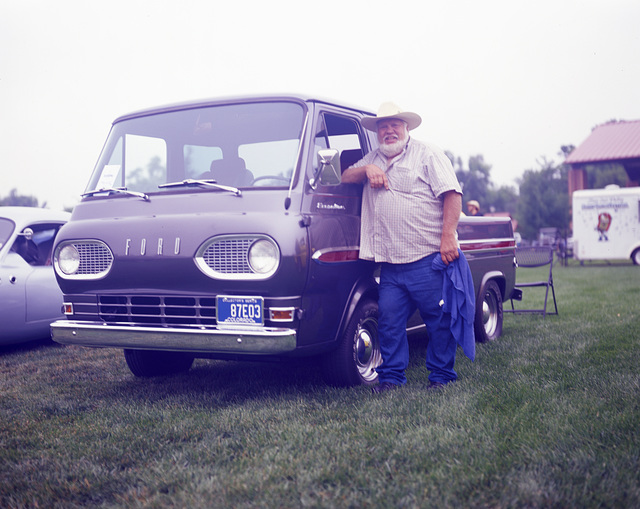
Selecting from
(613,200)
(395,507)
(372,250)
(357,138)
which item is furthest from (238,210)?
(613,200)

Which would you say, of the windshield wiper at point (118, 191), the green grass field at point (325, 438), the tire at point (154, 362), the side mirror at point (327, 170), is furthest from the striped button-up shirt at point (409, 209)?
the tire at point (154, 362)

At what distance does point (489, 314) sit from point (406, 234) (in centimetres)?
280

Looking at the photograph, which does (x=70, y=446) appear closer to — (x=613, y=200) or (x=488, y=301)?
(x=488, y=301)

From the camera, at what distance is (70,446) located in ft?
12.6

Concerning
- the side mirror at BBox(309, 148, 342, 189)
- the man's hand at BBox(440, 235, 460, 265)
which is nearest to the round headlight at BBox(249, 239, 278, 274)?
the side mirror at BBox(309, 148, 342, 189)

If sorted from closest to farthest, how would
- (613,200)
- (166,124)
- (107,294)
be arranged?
(107,294), (166,124), (613,200)

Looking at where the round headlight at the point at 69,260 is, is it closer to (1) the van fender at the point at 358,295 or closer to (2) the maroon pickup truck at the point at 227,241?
(2) the maroon pickup truck at the point at 227,241

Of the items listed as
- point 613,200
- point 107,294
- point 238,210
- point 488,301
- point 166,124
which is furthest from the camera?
point 613,200

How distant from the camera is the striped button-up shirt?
4.86m

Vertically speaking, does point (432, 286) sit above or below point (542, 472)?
above

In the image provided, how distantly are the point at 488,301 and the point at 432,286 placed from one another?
102 inches

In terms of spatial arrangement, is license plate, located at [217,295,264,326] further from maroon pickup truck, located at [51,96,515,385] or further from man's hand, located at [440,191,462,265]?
man's hand, located at [440,191,462,265]

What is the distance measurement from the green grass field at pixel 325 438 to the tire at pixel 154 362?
0.32 ft

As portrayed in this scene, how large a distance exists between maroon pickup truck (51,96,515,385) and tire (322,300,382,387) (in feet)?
0.04
